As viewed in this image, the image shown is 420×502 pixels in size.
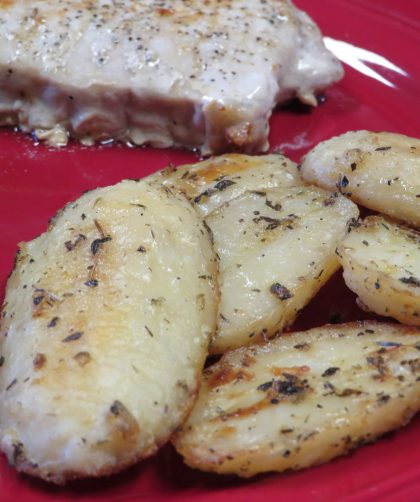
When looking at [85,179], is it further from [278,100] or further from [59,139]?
[278,100]

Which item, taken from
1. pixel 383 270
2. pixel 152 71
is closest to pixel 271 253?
pixel 383 270

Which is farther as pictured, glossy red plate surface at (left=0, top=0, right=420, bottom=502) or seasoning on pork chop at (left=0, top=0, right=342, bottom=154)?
seasoning on pork chop at (left=0, top=0, right=342, bottom=154)

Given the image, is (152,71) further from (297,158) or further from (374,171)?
(374,171)

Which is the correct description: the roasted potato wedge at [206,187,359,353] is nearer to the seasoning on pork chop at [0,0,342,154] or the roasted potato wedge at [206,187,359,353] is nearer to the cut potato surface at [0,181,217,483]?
the cut potato surface at [0,181,217,483]

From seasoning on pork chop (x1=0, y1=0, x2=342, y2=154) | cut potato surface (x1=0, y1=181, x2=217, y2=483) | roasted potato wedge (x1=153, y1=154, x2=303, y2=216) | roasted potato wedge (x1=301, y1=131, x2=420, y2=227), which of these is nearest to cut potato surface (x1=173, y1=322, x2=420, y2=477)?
cut potato surface (x1=0, y1=181, x2=217, y2=483)

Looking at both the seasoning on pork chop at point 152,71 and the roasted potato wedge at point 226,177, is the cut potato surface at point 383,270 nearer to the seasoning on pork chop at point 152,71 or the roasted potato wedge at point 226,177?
the roasted potato wedge at point 226,177
